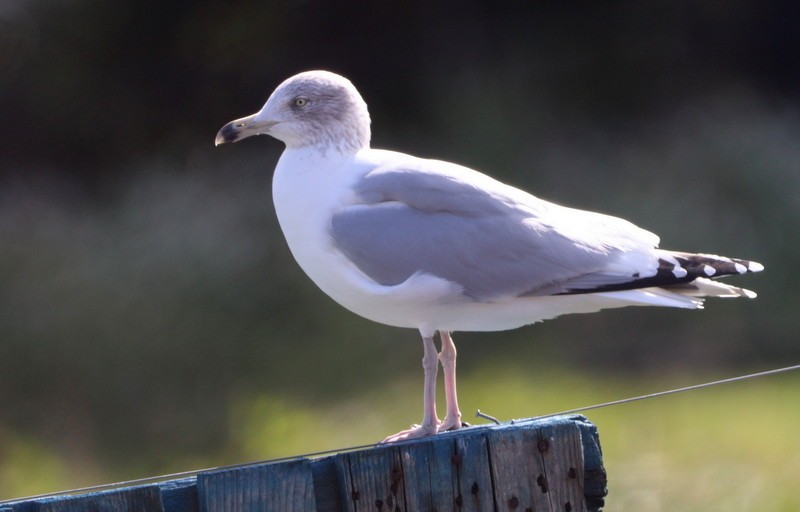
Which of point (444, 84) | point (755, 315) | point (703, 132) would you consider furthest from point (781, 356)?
point (444, 84)

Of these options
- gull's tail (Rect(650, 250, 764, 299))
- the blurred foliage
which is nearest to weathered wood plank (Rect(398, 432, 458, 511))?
gull's tail (Rect(650, 250, 764, 299))

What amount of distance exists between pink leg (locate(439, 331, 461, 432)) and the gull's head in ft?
1.84

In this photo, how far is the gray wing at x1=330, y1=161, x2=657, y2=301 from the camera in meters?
3.08

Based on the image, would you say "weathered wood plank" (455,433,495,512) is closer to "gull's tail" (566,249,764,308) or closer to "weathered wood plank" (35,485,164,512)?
"weathered wood plank" (35,485,164,512)

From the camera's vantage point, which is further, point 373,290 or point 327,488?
point 373,290

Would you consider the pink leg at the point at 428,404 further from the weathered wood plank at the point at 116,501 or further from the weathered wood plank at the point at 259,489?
the weathered wood plank at the point at 116,501

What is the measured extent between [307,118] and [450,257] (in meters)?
0.55

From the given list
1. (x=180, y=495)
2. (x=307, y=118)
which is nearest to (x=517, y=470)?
(x=180, y=495)

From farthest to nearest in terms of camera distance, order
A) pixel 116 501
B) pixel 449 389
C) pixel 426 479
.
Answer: pixel 449 389, pixel 426 479, pixel 116 501

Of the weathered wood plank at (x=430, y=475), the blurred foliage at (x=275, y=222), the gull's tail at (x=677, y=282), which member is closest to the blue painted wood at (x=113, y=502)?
the weathered wood plank at (x=430, y=475)

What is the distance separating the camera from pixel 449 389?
127 inches

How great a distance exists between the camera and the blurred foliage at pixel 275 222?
20.5ft

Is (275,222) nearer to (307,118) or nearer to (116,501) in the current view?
(307,118)

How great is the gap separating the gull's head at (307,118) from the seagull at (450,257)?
0.08 m
